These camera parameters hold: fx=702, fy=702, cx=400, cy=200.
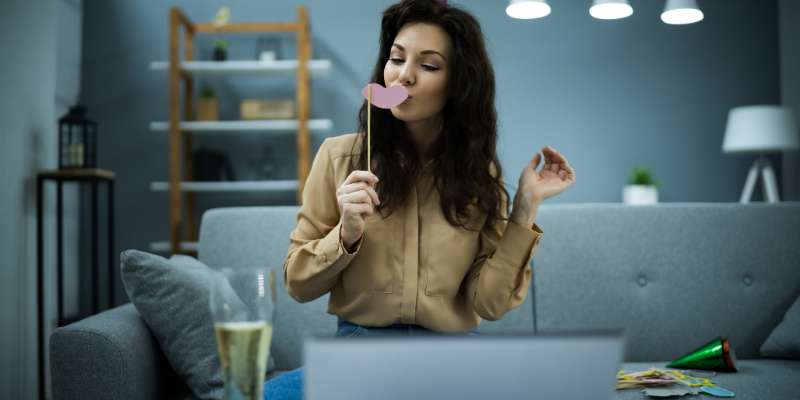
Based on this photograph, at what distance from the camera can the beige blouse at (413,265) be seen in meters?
1.41

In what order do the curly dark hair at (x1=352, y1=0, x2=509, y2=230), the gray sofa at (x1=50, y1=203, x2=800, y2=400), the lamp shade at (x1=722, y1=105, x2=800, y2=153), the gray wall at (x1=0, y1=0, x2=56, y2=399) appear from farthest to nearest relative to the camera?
1. the lamp shade at (x1=722, y1=105, x2=800, y2=153)
2. the gray wall at (x1=0, y1=0, x2=56, y2=399)
3. the gray sofa at (x1=50, y1=203, x2=800, y2=400)
4. the curly dark hair at (x1=352, y1=0, x2=509, y2=230)

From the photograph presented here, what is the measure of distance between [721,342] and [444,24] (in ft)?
4.00

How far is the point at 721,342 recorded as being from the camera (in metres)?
1.98

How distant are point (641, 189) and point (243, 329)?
411 cm

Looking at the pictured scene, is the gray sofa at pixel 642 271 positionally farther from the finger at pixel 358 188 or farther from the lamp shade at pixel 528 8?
the finger at pixel 358 188

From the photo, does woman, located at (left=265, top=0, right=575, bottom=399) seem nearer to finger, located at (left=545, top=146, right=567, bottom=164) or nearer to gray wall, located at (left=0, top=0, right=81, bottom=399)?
finger, located at (left=545, top=146, right=567, bottom=164)

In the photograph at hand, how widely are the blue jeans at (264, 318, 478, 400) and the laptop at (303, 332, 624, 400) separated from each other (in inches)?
32.3

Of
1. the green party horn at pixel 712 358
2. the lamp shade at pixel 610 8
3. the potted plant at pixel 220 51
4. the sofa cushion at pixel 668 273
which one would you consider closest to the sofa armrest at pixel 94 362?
the sofa cushion at pixel 668 273

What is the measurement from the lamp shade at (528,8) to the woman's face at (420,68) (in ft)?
3.38

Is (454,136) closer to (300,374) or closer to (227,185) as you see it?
(300,374)

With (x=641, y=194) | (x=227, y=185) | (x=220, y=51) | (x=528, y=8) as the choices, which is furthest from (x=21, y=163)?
(x=641, y=194)

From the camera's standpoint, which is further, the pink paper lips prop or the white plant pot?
the white plant pot

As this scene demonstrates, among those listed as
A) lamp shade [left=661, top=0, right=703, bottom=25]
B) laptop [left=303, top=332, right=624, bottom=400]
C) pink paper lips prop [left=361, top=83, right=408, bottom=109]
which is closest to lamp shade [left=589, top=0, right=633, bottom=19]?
lamp shade [left=661, top=0, right=703, bottom=25]

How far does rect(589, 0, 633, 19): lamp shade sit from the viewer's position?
8.23 feet
